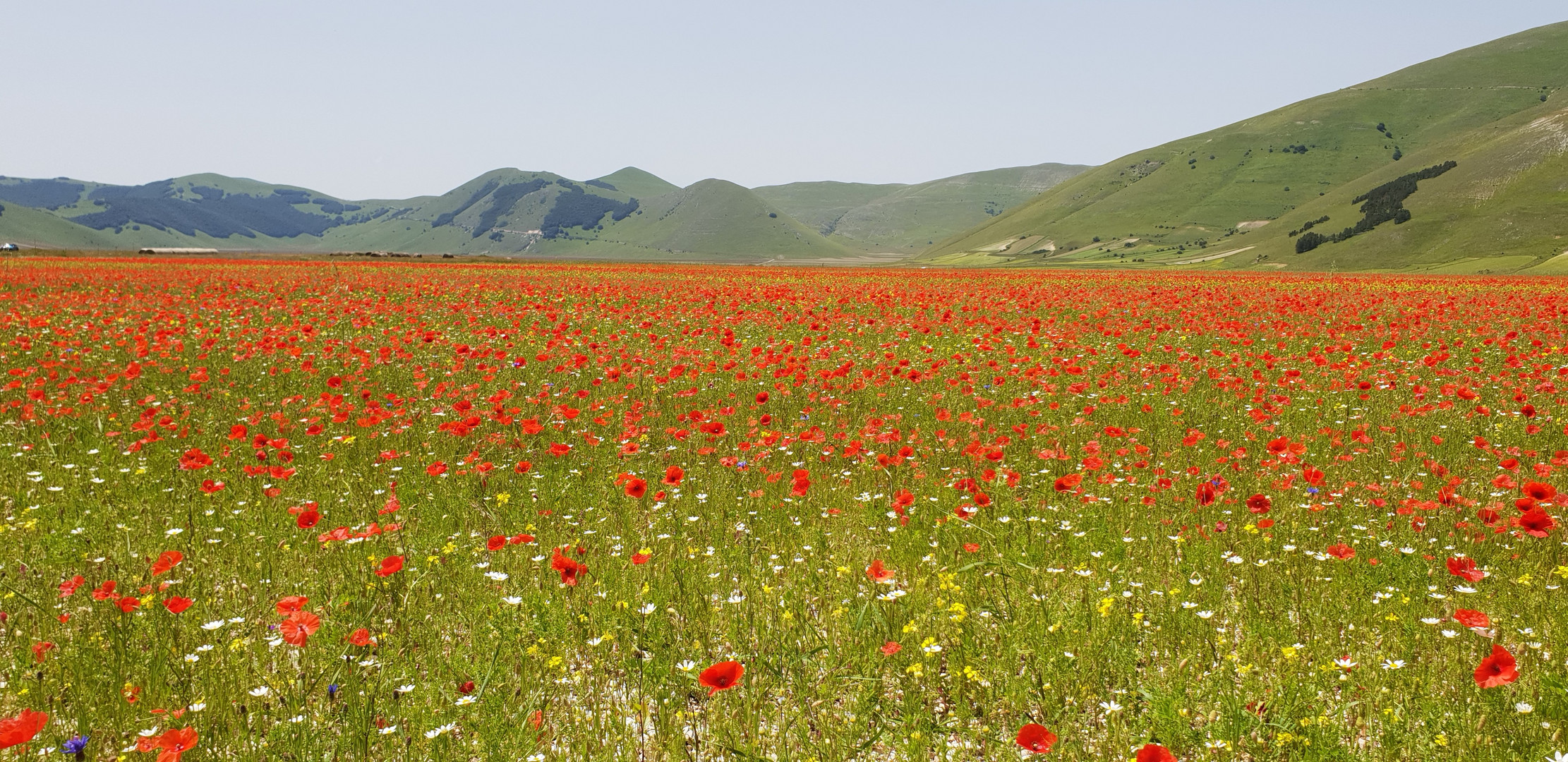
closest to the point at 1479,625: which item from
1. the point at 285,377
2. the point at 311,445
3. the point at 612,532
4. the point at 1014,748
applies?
the point at 1014,748

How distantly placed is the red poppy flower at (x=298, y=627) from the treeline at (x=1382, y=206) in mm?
126525

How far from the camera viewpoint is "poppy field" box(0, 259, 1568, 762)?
3.23 metres

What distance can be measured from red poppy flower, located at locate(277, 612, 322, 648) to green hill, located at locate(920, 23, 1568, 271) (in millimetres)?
85908

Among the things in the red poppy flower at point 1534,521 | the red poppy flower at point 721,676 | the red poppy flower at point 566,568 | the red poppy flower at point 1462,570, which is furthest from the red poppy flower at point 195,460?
the red poppy flower at point 1534,521

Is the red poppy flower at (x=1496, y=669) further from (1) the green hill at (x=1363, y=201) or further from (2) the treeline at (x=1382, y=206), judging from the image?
(2) the treeline at (x=1382, y=206)

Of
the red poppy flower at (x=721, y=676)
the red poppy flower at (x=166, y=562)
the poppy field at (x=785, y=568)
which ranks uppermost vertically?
the red poppy flower at (x=166, y=562)

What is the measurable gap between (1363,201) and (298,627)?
157m

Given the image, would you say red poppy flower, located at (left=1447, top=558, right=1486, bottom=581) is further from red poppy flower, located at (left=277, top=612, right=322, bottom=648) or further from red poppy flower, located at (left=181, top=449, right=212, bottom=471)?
red poppy flower, located at (left=181, top=449, right=212, bottom=471)

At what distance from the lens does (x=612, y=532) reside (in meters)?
5.52

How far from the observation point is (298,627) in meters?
2.96

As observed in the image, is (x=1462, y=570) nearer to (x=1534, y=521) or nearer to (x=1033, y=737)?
(x=1534, y=521)

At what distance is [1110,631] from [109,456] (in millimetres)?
8072

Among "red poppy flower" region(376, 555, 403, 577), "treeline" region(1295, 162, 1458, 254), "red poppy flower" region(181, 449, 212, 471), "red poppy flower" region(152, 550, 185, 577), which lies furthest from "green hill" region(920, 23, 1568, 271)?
"red poppy flower" region(152, 550, 185, 577)

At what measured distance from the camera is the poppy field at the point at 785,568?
10.6 ft
